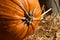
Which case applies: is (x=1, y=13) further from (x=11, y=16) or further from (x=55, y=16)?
(x=55, y=16)

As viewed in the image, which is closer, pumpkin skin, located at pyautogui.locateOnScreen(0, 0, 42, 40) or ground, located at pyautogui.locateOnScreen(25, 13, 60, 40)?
pumpkin skin, located at pyautogui.locateOnScreen(0, 0, 42, 40)

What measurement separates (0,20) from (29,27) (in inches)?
8.7

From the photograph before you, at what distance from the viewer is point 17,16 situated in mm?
1347

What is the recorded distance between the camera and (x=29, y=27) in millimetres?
1414

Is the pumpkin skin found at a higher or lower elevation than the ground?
higher

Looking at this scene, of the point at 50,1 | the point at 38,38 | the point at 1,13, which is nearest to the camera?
the point at 1,13

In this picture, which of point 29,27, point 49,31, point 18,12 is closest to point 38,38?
point 49,31

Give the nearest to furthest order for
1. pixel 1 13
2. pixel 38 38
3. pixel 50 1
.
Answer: pixel 1 13
pixel 38 38
pixel 50 1

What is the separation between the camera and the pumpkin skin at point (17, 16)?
1329mm

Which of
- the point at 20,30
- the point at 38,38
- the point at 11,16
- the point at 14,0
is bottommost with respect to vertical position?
the point at 38,38

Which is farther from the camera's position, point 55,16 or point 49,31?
point 55,16

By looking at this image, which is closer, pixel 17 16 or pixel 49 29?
pixel 17 16

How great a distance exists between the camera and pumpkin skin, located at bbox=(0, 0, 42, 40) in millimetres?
1329

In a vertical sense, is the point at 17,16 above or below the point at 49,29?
above
